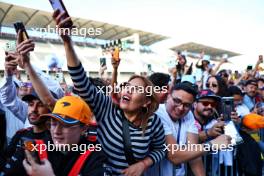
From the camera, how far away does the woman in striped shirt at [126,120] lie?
1.76 m

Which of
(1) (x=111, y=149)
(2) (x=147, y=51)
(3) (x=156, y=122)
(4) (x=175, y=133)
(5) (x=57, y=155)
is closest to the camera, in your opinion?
(5) (x=57, y=155)

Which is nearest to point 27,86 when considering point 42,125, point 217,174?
point 42,125

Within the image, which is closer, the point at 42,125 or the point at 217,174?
the point at 42,125

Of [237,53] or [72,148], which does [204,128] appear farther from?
[237,53]

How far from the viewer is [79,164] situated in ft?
5.08

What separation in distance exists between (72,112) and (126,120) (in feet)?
1.37

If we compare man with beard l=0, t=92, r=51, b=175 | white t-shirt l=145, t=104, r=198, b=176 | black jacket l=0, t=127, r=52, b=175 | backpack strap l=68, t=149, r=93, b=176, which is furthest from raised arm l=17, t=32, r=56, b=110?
white t-shirt l=145, t=104, r=198, b=176

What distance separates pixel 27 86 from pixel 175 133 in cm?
166

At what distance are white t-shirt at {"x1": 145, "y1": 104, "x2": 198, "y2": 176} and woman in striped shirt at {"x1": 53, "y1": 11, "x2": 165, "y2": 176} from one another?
0.25m

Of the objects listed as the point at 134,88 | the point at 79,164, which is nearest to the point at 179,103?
the point at 134,88

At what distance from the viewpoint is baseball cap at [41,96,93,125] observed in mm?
1656

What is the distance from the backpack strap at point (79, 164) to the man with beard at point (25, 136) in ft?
0.88

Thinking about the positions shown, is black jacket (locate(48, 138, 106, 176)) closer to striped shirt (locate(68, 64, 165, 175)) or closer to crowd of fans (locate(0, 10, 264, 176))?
crowd of fans (locate(0, 10, 264, 176))

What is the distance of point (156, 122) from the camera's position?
203 cm
